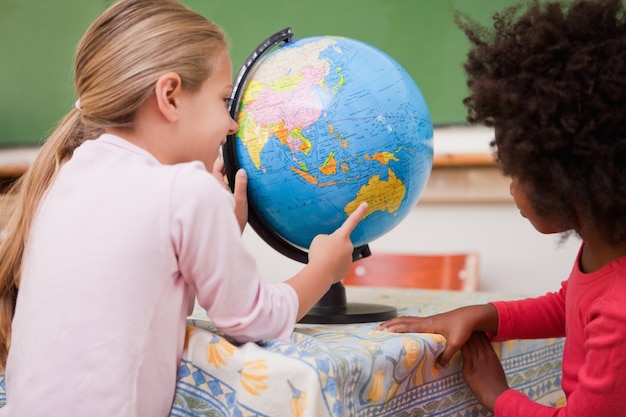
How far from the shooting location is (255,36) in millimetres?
2732

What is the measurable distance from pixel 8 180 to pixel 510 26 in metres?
2.53

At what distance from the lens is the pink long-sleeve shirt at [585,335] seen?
92 cm

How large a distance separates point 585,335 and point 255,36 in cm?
202

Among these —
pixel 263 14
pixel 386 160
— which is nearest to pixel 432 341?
pixel 386 160

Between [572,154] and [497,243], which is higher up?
[572,154]

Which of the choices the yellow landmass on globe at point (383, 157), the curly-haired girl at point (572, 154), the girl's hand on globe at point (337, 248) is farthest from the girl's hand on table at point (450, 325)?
the yellow landmass on globe at point (383, 157)

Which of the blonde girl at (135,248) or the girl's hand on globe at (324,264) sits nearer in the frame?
the blonde girl at (135,248)

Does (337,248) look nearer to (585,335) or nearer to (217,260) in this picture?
(217,260)

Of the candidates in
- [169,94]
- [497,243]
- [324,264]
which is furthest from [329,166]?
[497,243]

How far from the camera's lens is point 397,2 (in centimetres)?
251

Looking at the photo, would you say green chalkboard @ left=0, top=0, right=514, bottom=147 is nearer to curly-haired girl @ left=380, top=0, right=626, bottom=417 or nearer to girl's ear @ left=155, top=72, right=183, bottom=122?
curly-haired girl @ left=380, top=0, right=626, bottom=417

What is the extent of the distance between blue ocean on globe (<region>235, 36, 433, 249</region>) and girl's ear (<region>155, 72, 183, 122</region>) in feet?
0.52

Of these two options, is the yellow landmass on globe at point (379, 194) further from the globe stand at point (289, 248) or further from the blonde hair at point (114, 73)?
the blonde hair at point (114, 73)

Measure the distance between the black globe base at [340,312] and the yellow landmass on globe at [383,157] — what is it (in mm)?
264
